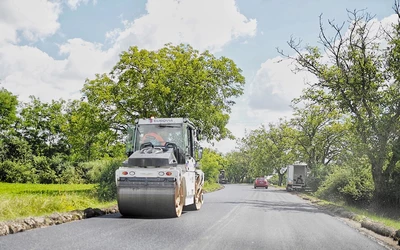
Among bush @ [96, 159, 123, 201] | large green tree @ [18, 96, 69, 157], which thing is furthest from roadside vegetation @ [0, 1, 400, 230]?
large green tree @ [18, 96, 69, 157]

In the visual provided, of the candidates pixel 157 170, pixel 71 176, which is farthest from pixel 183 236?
pixel 71 176

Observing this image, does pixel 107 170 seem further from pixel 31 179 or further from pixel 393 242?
pixel 31 179

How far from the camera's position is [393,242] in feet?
35.8

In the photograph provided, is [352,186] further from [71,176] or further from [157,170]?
[71,176]

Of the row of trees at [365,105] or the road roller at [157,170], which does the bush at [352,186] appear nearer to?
the row of trees at [365,105]

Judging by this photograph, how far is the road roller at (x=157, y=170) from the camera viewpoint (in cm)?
1349

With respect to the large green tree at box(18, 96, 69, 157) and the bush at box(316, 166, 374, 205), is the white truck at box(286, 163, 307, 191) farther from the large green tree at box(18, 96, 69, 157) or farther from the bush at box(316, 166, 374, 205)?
the large green tree at box(18, 96, 69, 157)

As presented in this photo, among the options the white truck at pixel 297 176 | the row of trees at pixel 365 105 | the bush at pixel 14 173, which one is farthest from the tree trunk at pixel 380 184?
the bush at pixel 14 173

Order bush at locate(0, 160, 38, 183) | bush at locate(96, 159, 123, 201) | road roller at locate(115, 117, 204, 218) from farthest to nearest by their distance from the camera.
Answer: bush at locate(0, 160, 38, 183)
bush at locate(96, 159, 123, 201)
road roller at locate(115, 117, 204, 218)

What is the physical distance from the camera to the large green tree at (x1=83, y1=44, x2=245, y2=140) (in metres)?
29.1

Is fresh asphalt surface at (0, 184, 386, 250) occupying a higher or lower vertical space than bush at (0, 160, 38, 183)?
lower

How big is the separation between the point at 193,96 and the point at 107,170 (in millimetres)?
10284

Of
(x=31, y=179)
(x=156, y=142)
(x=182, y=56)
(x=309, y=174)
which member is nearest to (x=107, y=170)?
(x=156, y=142)

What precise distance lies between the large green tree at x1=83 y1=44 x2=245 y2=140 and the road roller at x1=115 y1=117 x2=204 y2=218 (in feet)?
40.0
